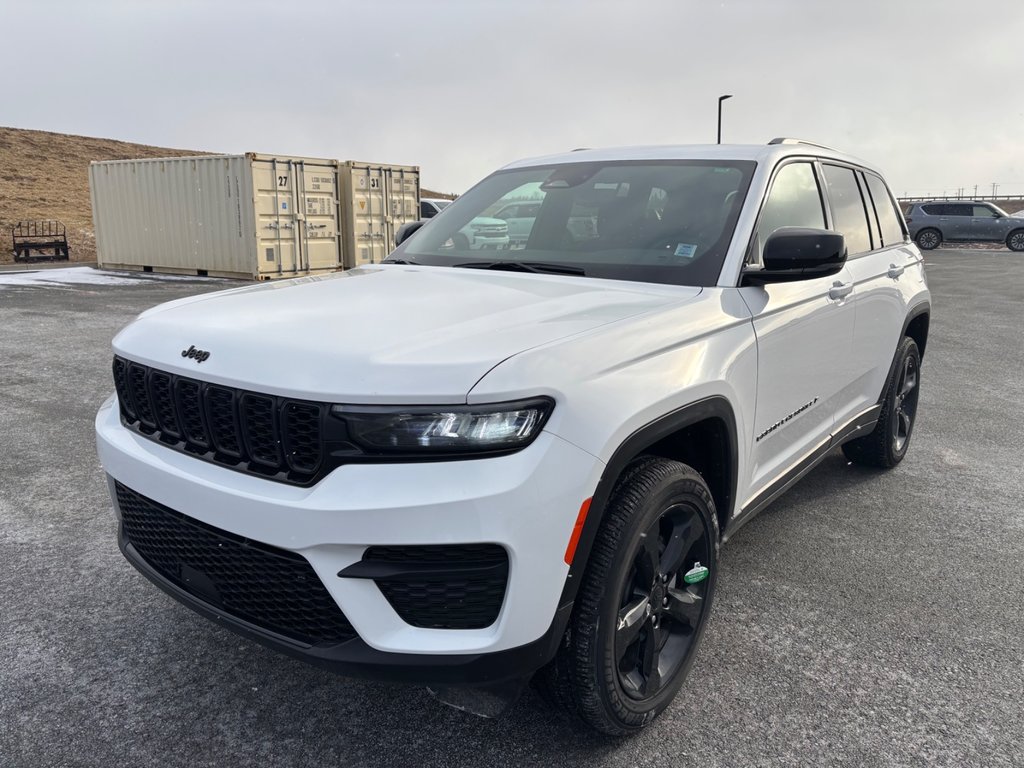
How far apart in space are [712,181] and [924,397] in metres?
4.70

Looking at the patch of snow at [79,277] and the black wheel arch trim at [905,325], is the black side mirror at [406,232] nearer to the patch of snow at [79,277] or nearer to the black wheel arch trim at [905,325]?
the black wheel arch trim at [905,325]

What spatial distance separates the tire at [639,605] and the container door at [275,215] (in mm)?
16049

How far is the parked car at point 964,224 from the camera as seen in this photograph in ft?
92.4

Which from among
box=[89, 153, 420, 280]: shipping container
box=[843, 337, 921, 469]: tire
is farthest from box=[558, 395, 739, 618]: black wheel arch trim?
box=[89, 153, 420, 280]: shipping container

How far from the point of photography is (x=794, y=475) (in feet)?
11.4

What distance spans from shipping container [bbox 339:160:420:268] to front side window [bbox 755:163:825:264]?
15.9m

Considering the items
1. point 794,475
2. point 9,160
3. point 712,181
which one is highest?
point 9,160

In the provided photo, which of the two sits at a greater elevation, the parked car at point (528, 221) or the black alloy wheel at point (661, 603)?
Answer: the parked car at point (528, 221)

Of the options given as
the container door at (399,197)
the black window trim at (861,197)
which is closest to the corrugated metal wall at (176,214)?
the container door at (399,197)

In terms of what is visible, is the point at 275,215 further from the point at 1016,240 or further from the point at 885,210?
the point at 1016,240

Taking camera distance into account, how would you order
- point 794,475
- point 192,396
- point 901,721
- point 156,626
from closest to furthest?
point 192,396 < point 901,721 < point 156,626 < point 794,475

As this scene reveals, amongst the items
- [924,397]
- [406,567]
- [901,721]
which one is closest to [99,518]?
[406,567]

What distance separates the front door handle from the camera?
11.5 feet

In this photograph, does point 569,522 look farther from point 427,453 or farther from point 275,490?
point 275,490
